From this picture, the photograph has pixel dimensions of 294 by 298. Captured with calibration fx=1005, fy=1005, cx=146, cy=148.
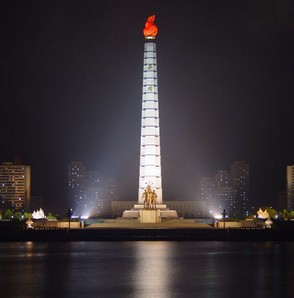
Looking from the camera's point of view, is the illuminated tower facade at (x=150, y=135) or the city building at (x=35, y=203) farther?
the city building at (x=35, y=203)

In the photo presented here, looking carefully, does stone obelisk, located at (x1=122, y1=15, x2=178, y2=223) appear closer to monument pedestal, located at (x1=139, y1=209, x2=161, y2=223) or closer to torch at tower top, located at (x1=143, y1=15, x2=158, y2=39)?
torch at tower top, located at (x1=143, y1=15, x2=158, y2=39)

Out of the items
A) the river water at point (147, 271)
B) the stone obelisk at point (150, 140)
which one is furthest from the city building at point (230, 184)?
the river water at point (147, 271)

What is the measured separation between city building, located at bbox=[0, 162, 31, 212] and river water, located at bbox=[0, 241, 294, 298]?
269ft

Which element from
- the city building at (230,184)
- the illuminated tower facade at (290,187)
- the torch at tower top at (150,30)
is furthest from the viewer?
the city building at (230,184)

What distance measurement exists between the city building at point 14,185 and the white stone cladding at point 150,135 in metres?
52.2

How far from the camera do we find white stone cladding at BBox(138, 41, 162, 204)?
74.9 m

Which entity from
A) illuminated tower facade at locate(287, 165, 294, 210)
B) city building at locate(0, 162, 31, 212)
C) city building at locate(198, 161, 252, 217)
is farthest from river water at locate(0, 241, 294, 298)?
city building at locate(198, 161, 252, 217)

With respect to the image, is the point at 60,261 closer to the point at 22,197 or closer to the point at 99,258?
the point at 99,258

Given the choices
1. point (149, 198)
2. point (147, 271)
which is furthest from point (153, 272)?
point (149, 198)

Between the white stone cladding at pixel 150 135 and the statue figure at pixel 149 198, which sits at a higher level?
the white stone cladding at pixel 150 135

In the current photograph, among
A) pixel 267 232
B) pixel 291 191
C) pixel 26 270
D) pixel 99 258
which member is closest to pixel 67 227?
pixel 267 232

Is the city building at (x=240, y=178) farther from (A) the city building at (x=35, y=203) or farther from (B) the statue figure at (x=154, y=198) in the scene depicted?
(B) the statue figure at (x=154, y=198)

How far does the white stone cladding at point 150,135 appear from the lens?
74938 mm

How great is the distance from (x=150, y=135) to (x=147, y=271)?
41688 mm
